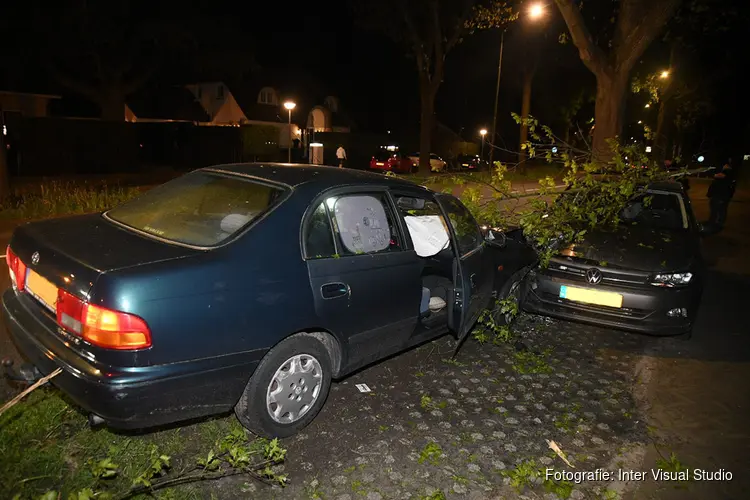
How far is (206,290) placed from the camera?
9.48 feet

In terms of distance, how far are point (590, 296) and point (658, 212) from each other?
2147mm

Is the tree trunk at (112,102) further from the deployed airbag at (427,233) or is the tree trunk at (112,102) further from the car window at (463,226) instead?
the car window at (463,226)

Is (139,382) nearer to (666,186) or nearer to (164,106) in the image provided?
(666,186)

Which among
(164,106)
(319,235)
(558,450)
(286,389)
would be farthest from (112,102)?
(558,450)

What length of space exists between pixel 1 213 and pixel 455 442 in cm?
1099

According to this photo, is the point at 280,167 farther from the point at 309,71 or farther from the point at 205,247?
the point at 309,71

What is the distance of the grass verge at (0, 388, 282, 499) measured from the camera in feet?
9.32

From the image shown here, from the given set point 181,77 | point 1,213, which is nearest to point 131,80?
point 181,77

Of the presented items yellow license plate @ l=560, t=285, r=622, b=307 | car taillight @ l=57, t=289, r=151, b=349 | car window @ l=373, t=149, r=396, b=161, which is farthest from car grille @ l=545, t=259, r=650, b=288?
car window @ l=373, t=149, r=396, b=161

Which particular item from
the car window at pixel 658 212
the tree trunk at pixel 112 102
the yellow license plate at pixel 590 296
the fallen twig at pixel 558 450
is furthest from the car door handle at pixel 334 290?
the tree trunk at pixel 112 102

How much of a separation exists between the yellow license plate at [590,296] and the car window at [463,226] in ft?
3.89

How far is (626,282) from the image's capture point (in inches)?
210

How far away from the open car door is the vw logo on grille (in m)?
1.10

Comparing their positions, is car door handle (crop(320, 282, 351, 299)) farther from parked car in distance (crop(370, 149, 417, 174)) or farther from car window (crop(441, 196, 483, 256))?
parked car in distance (crop(370, 149, 417, 174))
